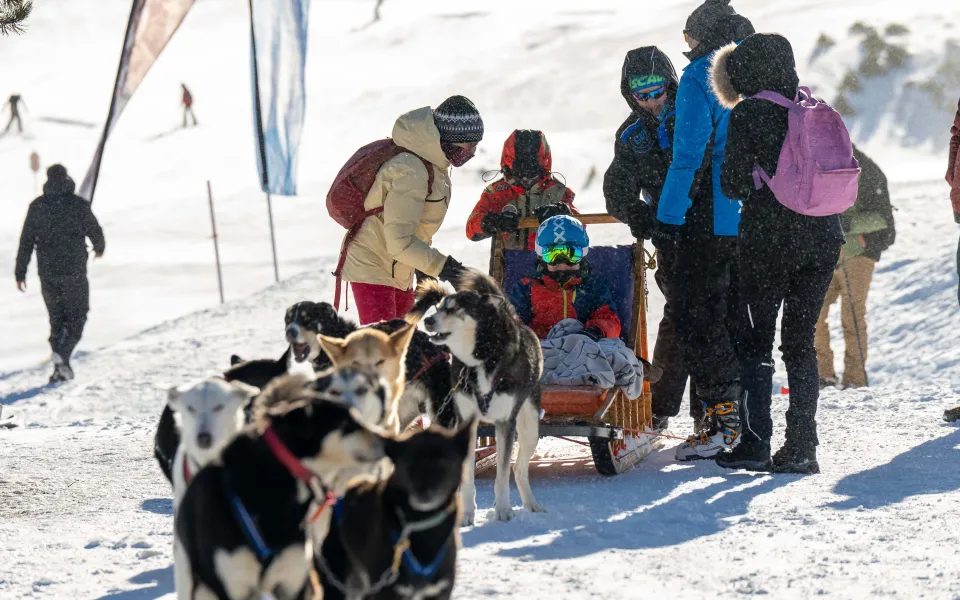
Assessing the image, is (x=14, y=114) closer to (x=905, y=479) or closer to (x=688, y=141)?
(x=688, y=141)

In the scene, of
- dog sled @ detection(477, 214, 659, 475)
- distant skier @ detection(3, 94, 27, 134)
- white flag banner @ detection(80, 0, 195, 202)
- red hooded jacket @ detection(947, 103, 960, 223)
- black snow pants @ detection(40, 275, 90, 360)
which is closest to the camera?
dog sled @ detection(477, 214, 659, 475)

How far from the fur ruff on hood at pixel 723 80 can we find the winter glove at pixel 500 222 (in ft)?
4.53

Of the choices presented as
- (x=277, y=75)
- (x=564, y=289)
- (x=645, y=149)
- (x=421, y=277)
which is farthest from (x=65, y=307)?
(x=645, y=149)

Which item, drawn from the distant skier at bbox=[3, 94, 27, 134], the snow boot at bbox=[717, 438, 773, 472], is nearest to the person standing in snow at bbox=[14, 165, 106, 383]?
the snow boot at bbox=[717, 438, 773, 472]

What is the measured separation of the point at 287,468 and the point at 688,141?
3875mm

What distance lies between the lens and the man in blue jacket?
618 centimetres

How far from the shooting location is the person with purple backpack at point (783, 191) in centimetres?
567

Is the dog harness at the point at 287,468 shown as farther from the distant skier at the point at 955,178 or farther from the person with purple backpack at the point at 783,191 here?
the distant skier at the point at 955,178

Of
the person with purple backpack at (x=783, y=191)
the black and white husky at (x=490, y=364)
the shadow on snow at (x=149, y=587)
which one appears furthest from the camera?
the person with purple backpack at (x=783, y=191)

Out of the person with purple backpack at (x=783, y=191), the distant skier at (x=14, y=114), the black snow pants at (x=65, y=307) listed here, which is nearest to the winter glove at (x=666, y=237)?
the person with purple backpack at (x=783, y=191)

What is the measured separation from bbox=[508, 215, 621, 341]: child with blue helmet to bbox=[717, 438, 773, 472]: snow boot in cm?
78

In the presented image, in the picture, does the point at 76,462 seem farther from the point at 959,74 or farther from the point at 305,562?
the point at 959,74

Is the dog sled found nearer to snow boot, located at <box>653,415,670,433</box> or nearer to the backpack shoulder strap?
snow boot, located at <box>653,415,670,433</box>

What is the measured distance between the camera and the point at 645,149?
663 cm
